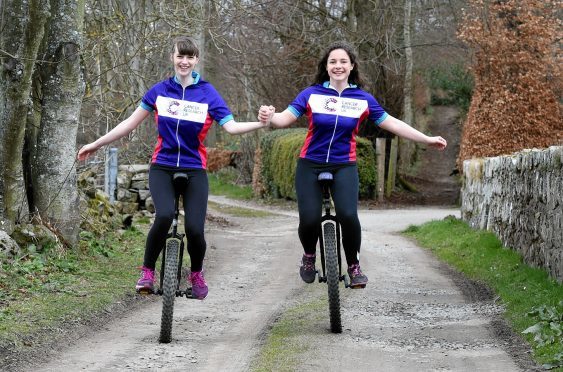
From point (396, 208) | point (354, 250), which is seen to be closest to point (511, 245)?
point (354, 250)

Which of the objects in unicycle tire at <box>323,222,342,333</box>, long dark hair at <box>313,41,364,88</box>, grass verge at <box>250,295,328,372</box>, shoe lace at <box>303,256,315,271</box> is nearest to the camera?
grass verge at <box>250,295,328,372</box>

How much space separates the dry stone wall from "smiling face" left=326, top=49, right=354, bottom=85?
2.98 m

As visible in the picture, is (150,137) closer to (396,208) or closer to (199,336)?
(396,208)

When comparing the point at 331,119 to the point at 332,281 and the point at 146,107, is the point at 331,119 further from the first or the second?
the point at 146,107

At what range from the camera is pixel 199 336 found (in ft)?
23.8

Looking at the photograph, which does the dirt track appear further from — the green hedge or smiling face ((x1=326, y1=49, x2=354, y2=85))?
the green hedge

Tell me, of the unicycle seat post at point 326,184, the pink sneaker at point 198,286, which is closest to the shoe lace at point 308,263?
the unicycle seat post at point 326,184

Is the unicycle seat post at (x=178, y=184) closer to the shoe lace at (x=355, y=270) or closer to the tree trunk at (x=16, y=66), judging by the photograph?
the shoe lace at (x=355, y=270)

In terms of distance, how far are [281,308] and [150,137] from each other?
12796 millimetres

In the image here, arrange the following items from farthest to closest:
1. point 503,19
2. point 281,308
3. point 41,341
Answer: point 503,19 → point 281,308 → point 41,341

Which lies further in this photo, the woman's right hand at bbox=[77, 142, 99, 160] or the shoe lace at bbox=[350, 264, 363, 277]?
the shoe lace at bbox=[350, 264, 363, 277]

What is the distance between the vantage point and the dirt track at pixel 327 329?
6.27m

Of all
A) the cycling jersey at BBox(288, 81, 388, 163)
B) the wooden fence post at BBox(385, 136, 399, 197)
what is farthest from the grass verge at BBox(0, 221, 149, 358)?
the wooden fence post at BBox(385, 136, 399, 197)

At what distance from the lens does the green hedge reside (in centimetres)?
2574
